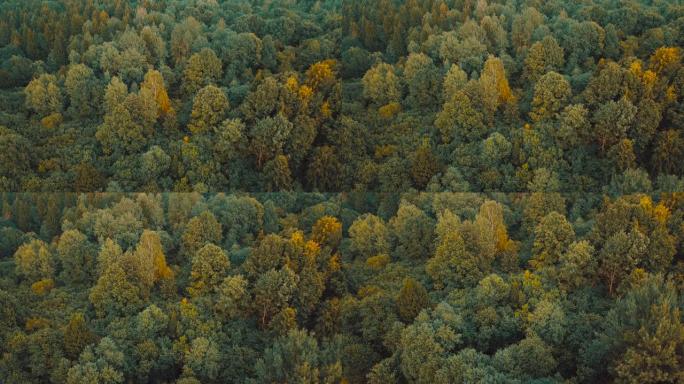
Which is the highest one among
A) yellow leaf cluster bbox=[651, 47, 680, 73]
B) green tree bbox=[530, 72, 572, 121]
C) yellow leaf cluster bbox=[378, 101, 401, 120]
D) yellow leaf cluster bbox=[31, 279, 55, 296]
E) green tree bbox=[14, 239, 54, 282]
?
yellow leaf cluster bbox=[651, 47, 680, 73]

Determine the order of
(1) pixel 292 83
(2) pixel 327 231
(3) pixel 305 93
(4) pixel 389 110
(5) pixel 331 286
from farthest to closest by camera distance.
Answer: (1) pixel 292 83 → (3) pixel 305 93 → (4) pixel 389 110 → (2) pixel 327 231 → (5) pixel 331 286

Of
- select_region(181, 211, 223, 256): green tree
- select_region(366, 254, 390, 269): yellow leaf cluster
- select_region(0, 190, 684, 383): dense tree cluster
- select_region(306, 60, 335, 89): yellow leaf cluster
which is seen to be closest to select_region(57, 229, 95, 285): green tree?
select_region(0, 190, 684, 383): dense tree cluster

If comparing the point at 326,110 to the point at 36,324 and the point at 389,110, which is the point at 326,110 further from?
the point at 36,324

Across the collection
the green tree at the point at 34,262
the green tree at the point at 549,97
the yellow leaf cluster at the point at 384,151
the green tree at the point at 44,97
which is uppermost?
the green tree at the point at 549,97

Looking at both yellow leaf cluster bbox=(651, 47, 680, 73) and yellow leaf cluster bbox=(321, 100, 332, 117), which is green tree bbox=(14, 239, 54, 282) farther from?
yellow leaf cluster bbox=(651, 47, 680, 73)

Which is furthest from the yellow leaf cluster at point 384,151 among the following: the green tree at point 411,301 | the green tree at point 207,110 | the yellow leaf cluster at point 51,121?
the yellow leaf cluster at point 51,121

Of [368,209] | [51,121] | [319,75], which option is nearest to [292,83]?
[319,75]

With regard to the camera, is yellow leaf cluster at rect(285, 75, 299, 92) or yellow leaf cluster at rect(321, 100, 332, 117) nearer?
yellow leaf cluster at rect(321, 100, 332, 117)

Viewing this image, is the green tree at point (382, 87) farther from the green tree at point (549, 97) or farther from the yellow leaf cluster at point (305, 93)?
the green tree at point (549, 97)
